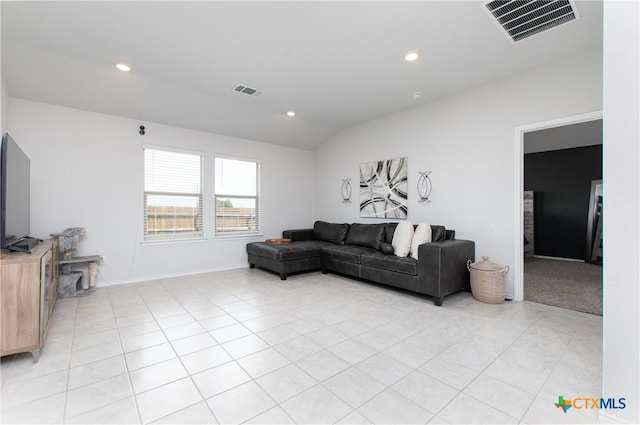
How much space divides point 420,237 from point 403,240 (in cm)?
23

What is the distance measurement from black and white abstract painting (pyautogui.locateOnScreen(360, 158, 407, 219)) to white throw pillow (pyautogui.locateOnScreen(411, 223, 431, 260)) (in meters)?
0.89

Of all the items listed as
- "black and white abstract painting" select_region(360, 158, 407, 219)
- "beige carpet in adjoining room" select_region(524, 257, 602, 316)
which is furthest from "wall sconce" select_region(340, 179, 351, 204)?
"beige carpet in adjoining room" select_region(524, 257, 602, 316)

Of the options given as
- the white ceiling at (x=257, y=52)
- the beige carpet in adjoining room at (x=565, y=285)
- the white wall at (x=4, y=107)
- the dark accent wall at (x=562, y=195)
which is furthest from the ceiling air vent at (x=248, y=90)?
the dark accent wall at (x=562, y=195)

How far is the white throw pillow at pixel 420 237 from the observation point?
3.70 meters

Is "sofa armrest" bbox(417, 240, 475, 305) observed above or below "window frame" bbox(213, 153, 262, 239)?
below

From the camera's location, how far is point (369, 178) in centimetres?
529

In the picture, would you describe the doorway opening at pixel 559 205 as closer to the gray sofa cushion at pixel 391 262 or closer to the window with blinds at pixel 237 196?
the gray sofa cushion at pixel 391 262

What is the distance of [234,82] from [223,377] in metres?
3.30

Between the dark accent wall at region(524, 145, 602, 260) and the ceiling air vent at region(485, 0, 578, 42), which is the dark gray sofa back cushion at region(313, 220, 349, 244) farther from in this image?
the dark accent wall at region(524, 145, 602, 260)

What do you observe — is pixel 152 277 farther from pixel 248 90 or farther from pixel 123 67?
pixel 248 90

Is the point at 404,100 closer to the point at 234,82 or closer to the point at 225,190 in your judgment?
the point at 234,82

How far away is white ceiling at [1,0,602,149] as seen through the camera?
2.36 meters

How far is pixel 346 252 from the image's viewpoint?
176 inches

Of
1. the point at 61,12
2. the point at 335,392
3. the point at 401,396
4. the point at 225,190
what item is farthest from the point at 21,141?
the point at 401,396
